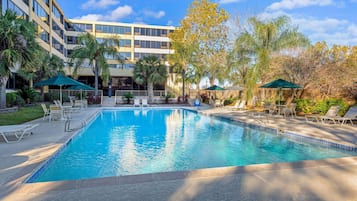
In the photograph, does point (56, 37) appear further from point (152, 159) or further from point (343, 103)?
point (343, 103)

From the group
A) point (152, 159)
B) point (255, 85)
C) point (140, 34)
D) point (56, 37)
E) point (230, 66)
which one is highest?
point (140, 34)

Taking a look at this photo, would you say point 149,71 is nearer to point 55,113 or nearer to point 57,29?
point 55,113

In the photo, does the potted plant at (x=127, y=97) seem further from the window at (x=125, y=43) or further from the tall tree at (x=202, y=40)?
the window at (x=125, y=43)

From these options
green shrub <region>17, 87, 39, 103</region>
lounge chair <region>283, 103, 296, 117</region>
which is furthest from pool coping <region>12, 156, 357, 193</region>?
green shrub <region>17, 87, 39, 103</region>

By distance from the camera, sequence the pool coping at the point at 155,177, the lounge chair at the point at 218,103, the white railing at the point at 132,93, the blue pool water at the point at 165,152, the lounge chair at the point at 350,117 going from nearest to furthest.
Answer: the pool coping at the point at 155,177
the blue pool water at the point at 165,152
the lounge chair at the point at 350,117
the lounge chair at the point at 218,103
the white railing at the point at 132,93

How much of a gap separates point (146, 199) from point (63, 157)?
11.8ft

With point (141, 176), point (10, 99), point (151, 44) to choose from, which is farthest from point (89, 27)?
point (141, 176)

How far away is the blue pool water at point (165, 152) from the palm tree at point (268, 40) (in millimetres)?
8328

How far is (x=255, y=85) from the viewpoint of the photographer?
1683cm

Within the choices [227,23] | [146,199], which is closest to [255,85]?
[227,23]

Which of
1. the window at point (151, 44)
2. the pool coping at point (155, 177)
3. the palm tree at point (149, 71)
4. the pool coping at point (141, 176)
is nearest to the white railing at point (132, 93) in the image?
the palm tree at point (149, 71)

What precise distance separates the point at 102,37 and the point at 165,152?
32623mm

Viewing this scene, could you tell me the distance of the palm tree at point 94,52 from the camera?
2036 centimetres

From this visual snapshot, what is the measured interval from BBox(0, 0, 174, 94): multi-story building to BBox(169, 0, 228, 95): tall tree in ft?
23.1
